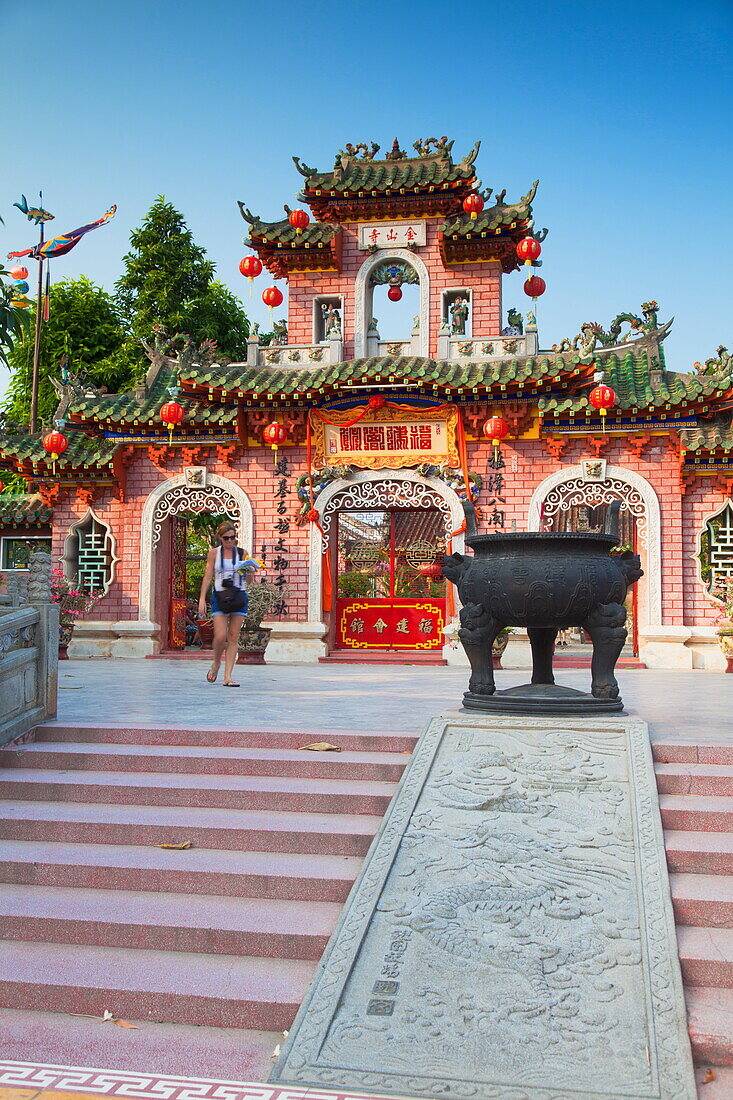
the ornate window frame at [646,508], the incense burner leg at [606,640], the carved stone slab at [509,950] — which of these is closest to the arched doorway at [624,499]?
the ornate window frame at [646,508]

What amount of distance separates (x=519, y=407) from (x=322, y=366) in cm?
295

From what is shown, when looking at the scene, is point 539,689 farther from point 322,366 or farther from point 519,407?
point 322,366

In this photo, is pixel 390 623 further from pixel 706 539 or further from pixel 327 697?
pixel 327 697

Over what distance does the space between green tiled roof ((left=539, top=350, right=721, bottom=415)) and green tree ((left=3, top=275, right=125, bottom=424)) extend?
13019mm

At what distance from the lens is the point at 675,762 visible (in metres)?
4.80

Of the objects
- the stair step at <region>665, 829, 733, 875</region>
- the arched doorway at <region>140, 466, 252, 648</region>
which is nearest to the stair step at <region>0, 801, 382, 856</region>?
the stair step at <region>665, 829, 733, 875</region>

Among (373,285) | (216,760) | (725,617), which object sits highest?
(373,285)

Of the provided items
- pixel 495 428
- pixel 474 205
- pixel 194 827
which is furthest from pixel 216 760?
pixel 474 205

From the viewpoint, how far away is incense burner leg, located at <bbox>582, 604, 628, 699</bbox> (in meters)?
5.70

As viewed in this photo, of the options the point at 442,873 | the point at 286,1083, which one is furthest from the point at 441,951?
the point at 286,1083

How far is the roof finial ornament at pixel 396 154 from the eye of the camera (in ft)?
45.5

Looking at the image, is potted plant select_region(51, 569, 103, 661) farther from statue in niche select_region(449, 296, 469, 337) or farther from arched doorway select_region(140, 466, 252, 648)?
statue in niche select_region(449, 296, 469, 337)

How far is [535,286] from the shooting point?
42.1ft

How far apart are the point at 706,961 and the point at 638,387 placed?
418 inches
